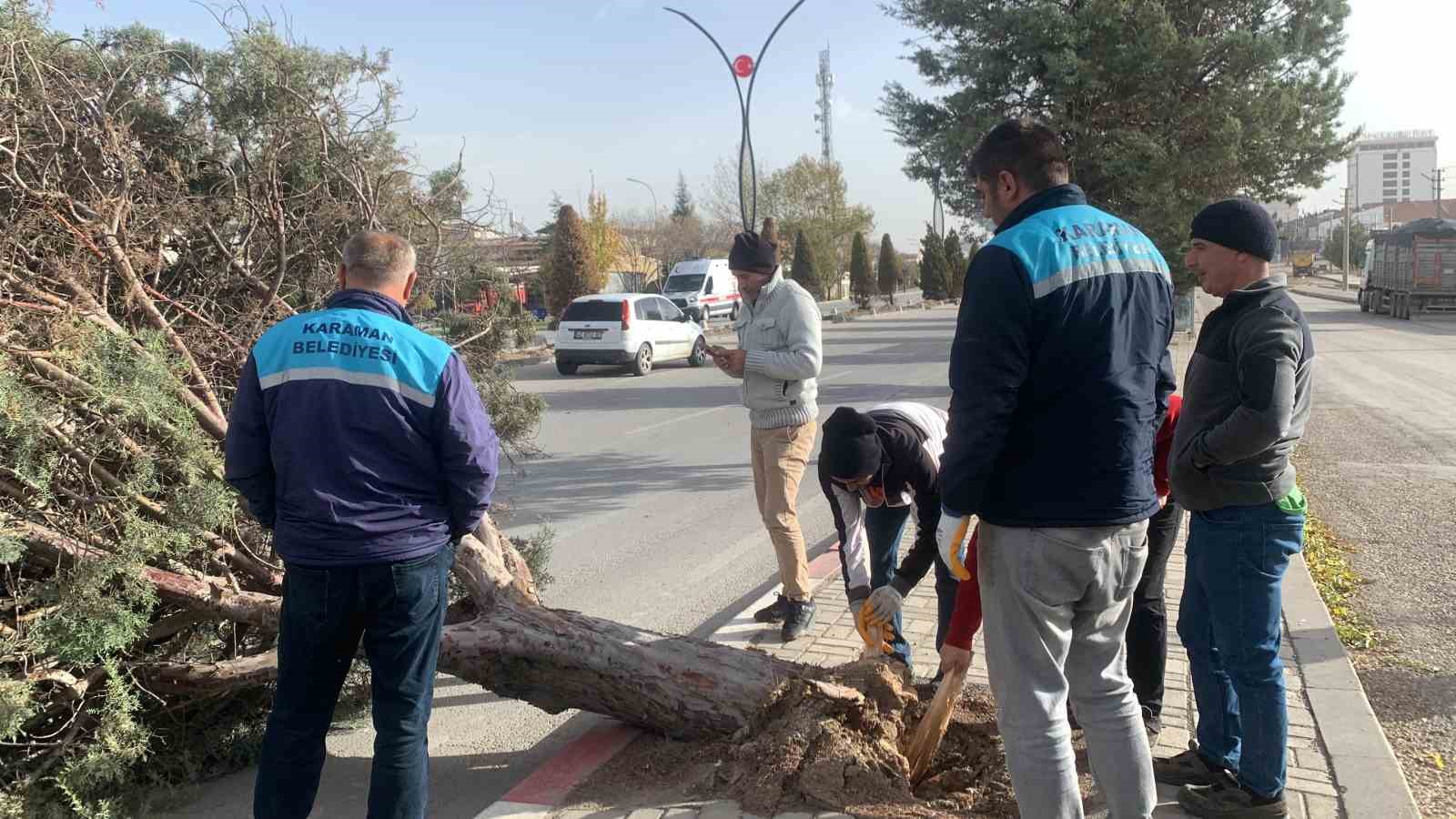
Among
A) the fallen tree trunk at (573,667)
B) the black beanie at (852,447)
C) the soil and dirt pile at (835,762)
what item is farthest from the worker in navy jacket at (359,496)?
the black beanie at (852,447)

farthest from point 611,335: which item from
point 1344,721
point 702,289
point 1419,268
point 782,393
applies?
point 1419,268

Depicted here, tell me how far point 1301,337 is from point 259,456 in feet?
9.62

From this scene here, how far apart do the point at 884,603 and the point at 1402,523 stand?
528 centimetres

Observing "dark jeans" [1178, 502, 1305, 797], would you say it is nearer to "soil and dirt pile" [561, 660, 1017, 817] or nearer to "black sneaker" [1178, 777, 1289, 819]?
"black sneaker" [1178, 777, 1289, 819]

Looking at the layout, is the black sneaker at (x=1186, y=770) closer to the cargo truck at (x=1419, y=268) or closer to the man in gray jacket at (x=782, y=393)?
the man in gray jacket at (x=782, y=393)

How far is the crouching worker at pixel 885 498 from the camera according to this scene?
347cm

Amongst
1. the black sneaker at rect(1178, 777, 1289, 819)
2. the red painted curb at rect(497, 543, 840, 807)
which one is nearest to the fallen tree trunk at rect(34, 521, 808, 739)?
the red painted curb at rect(497, 543, 840, 807)

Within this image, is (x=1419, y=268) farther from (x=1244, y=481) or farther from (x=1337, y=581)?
(x=1244, y=481)

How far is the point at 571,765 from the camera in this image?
350 centimetres

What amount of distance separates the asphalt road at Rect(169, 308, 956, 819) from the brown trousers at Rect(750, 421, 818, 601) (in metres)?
0.56

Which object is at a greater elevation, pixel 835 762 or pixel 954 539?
pixel 954 539

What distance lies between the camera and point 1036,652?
7.97 feet

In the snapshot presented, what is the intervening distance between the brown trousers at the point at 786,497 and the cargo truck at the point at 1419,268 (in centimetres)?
3200

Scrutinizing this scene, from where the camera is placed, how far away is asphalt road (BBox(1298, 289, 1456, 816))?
12.3ft
